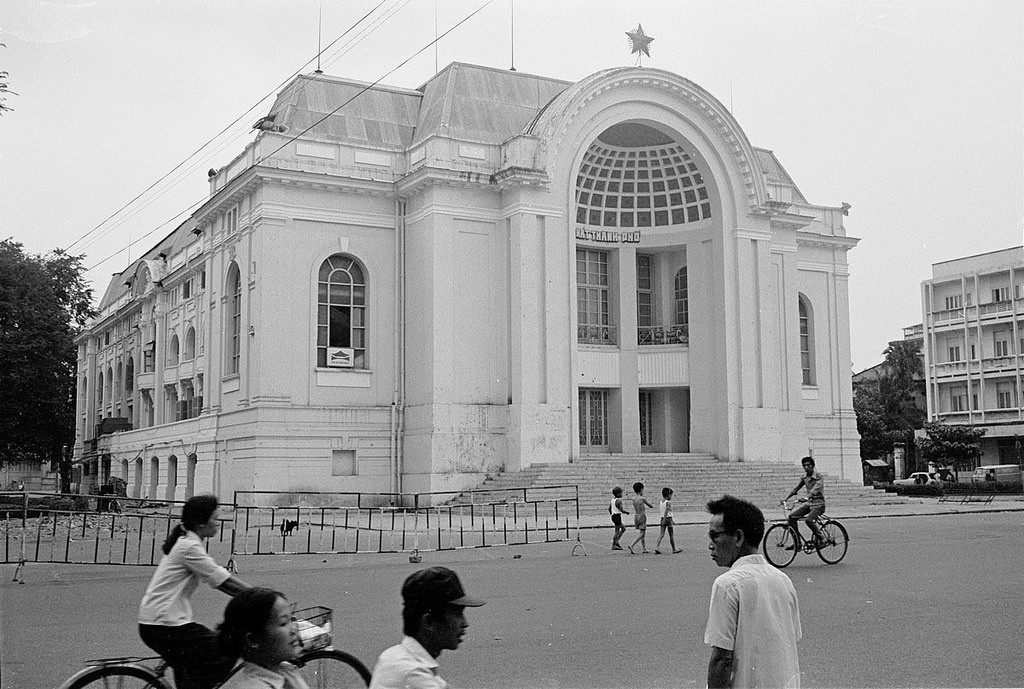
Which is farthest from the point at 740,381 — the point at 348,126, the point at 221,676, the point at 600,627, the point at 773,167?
the point at 221,676

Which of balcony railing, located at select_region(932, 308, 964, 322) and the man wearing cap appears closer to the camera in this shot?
the man wearing cap

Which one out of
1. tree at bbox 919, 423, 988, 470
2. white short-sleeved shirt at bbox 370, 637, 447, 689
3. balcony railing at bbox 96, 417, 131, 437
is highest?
balcony railing at bbox 96, 417, 131, 437

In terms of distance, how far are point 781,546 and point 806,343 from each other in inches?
1084

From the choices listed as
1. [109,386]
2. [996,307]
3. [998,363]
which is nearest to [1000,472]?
[998,363]

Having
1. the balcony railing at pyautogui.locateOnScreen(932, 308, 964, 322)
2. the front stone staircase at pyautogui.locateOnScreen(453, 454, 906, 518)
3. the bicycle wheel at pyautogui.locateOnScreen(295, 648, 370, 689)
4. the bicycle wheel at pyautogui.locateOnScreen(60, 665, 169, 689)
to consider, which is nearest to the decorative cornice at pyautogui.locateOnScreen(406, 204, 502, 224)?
the front stone staircase at pyautogui.locateOnScreen(453, 454, 906, 518)

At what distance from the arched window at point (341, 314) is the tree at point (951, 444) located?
3531cm

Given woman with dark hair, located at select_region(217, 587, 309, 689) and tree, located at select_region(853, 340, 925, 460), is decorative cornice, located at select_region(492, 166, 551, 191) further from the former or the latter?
tree, located at select_region(853, 340, 925, 460)

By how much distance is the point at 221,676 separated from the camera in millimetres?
5582

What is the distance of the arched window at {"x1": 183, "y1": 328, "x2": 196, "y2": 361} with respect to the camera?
4181 centimetres

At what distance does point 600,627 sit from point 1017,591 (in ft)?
18.2

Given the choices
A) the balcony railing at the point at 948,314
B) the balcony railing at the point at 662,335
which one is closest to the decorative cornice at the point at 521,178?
the balcony railing at the point at 662,335

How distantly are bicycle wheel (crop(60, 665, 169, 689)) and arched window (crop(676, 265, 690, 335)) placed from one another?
1283 inches

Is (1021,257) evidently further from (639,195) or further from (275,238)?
(275,238)

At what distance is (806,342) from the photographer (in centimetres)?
4103
